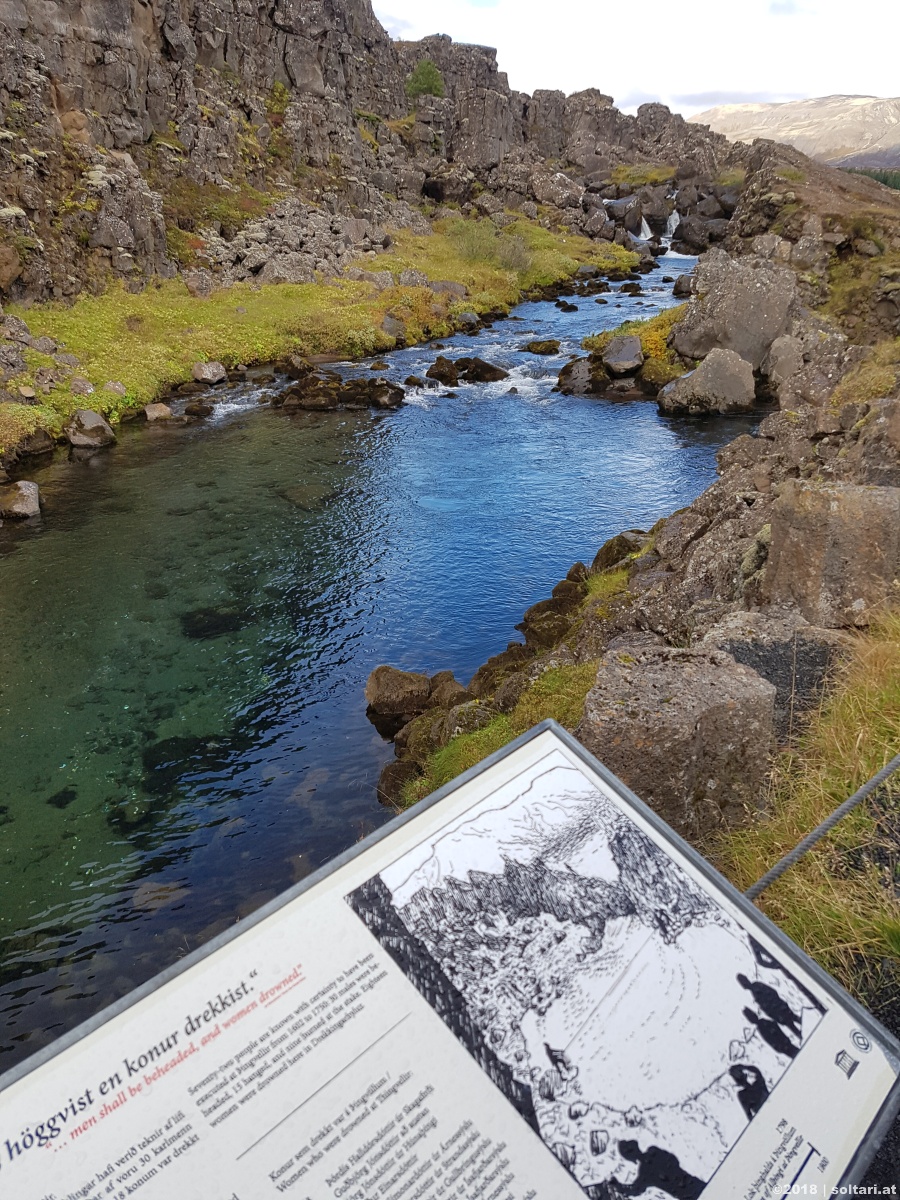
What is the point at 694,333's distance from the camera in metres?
35.4

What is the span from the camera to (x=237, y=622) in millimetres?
18359

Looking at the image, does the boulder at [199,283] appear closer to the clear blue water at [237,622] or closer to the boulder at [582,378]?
the clear blue water at [237,622]

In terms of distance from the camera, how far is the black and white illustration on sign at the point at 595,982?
315cm

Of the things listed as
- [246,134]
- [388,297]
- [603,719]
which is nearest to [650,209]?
[246,134]

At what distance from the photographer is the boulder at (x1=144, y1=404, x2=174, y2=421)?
33.8 metres

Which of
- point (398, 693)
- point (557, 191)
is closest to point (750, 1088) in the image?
point (398, 693)

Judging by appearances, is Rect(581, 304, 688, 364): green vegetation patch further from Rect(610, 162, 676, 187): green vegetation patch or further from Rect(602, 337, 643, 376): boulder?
Rect(610, 162, 676, 187): green vegetation patch

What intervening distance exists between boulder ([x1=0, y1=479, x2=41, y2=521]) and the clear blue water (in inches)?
18.5

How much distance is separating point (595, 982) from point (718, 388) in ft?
106

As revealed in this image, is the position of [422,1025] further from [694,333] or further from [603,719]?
[694,333]

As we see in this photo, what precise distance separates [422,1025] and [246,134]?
80993 millimetres

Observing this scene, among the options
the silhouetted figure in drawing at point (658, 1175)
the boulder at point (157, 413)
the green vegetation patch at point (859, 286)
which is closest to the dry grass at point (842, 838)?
the silhouetted figure in drawing at point (658, 1175)

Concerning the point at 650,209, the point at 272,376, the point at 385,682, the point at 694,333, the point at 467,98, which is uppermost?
the point at 467,98

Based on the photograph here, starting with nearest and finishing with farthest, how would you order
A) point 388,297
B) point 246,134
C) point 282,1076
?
point 282,1076 < point 388,297 < point 246,134
